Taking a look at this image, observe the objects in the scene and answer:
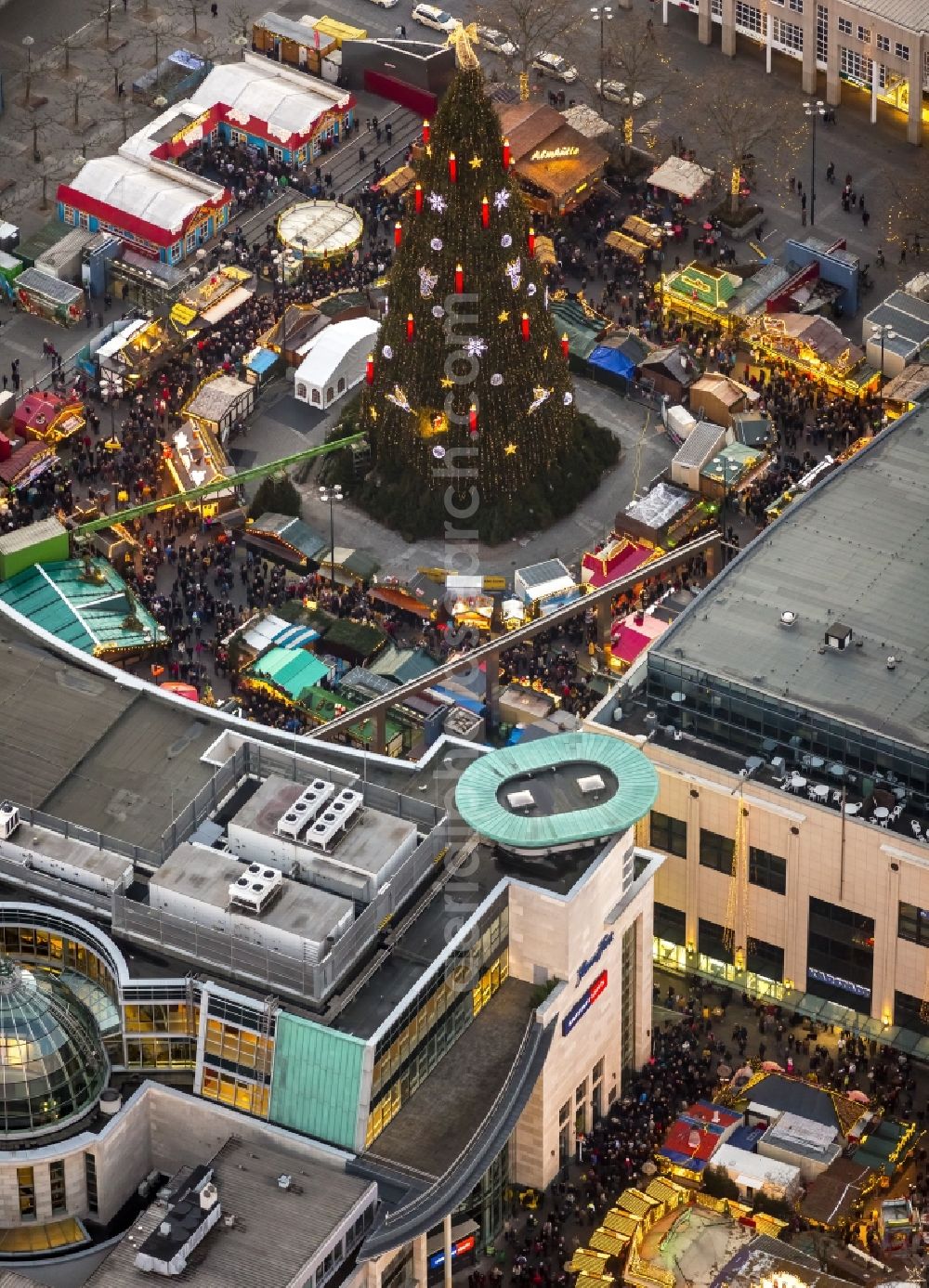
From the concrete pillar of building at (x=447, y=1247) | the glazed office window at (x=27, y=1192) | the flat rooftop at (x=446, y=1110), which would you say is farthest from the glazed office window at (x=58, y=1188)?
the concrete pillar of building at (x=447, y=1247)

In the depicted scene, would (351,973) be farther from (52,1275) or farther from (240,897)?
(52,1275)

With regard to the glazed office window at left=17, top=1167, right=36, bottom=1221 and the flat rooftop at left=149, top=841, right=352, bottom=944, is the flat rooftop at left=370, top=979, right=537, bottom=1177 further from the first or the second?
the glazed office window at left=17, top=1167, right=36, bottom=1221

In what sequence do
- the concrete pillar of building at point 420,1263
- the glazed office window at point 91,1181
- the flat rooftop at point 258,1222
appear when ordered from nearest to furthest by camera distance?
the flat rooftop at point 258,1222 < the glazed office window at point 91,1181 < the concrete pillar of building at point 420,1263

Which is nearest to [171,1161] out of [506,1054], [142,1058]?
[142,1058]

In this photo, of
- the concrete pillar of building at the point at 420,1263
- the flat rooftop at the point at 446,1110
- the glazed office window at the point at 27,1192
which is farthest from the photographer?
the concrete pillar of building at the point at 420,1263

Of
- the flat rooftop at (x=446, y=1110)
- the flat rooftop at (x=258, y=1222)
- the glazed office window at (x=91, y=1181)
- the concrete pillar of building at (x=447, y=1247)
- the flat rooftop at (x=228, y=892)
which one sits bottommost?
the concrete pillar of building at (x=447, y=1247)

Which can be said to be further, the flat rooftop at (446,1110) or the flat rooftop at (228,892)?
the flat rooftop at (228,892)

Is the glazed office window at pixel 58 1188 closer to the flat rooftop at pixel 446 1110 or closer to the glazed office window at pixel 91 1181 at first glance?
the glazed office window at pixel 91 1181

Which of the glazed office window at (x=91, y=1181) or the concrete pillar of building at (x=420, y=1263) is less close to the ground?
the glazed office window at (x=91, y=1181)
